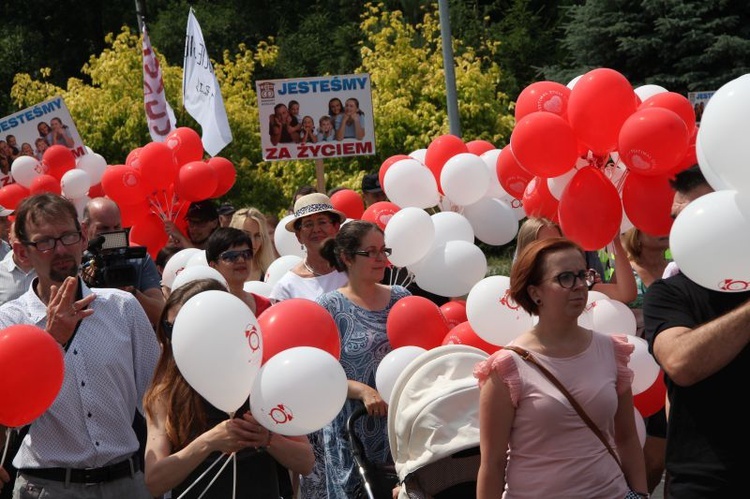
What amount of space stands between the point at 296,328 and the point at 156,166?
4.94 metres

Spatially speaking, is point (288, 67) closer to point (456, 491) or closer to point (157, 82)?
point (157, 82)

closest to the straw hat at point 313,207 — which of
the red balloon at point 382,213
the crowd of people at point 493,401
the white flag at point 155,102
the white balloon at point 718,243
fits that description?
the red balloon at point 382,213

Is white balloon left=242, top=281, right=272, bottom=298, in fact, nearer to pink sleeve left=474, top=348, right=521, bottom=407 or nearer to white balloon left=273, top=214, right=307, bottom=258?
white balloon left=273, top=214, right=307, bottom=258

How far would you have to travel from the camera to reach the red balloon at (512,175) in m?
6.95

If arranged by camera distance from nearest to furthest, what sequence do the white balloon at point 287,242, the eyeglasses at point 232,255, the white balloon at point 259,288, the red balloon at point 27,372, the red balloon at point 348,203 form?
the red balloon at point 27,372 → the eyeglasses at point 232,255 → the white balloon at point 259,288 → the white balloon at point 287,242 → the red balloon at point 348,203

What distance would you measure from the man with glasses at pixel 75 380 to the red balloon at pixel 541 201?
2690 mm

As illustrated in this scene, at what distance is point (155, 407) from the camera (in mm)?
4121

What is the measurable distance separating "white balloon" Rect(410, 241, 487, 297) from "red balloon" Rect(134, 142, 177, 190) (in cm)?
304

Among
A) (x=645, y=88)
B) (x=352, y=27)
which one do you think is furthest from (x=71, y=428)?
(x=352, y=27)

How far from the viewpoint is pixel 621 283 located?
19.3 ft

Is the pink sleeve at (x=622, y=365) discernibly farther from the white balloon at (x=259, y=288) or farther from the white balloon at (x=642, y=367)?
the white balloon at (x=259, y=288)

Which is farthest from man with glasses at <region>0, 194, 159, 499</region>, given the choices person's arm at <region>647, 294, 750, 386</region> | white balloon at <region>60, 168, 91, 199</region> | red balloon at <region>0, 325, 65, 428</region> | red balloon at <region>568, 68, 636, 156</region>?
white balloon at <region>60, 168, 91, 199</region>

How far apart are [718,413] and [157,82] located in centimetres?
1287

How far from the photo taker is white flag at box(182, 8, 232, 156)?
13.6 m
